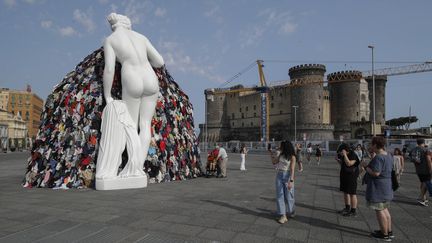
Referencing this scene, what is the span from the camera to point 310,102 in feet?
219

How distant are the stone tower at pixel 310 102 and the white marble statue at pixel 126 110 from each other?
5890 centimetres

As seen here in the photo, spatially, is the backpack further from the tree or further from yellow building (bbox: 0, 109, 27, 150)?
the tree

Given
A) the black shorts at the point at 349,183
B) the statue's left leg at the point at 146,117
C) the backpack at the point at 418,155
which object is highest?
the statue's left leg at the point at 146,117

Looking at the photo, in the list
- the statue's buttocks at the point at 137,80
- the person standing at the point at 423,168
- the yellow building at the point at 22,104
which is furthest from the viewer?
the yellow building at the point at 22,104

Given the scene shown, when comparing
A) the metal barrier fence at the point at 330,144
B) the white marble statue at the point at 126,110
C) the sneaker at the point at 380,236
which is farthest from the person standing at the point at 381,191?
the metal barrier fence at the point at 330,144

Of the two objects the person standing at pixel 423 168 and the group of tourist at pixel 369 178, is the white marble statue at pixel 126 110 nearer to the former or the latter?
the group of tourist at pixel 369 178

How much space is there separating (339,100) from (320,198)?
67006 mm

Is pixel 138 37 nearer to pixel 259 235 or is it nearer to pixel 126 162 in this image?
pixel 126 162

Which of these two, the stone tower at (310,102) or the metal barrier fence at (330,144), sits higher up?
the stone tower at (310,102)

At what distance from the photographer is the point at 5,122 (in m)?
74.2

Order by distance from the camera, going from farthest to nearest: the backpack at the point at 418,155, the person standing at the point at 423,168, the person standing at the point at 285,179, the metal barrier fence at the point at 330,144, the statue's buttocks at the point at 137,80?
the metal barrier fence at the point at 330,144
the statue's buttocks at the point at 137,80
the backpack at the point at 418,155
the person standing at the point at 423,168
the person standing at the point at 285,179

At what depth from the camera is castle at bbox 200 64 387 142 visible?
6675cm

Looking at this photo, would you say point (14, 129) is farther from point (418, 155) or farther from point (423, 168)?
point (423, 168)

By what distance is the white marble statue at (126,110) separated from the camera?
9.35 m
